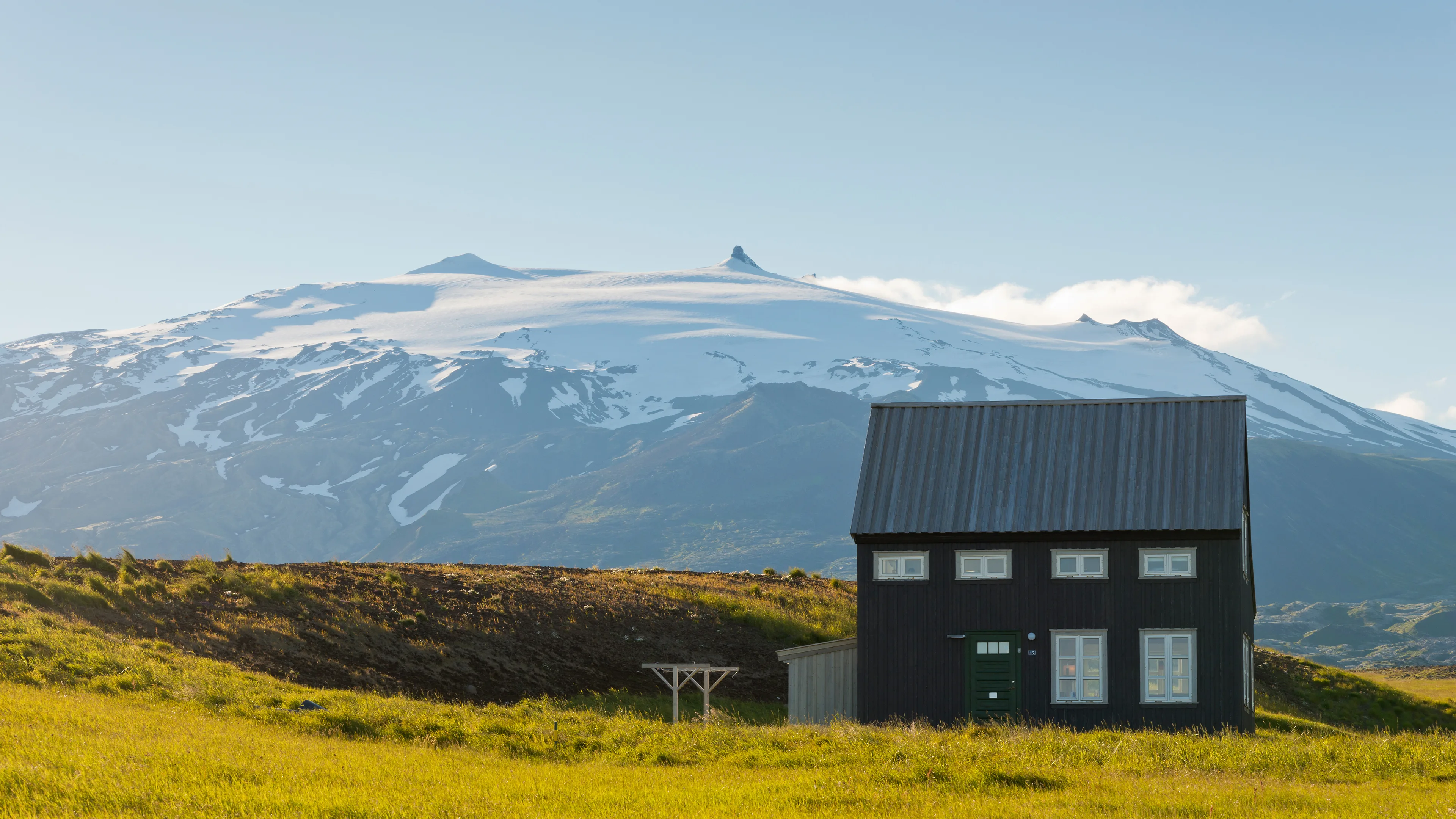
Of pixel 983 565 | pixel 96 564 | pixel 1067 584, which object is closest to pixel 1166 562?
pixel 1067 584

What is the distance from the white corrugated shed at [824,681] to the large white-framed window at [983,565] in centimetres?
308

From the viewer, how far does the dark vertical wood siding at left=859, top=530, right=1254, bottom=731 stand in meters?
31.1

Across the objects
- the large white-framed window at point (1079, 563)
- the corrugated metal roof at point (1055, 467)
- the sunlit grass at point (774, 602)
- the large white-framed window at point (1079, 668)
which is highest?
the corrugated metal roof at point (1055, 467)

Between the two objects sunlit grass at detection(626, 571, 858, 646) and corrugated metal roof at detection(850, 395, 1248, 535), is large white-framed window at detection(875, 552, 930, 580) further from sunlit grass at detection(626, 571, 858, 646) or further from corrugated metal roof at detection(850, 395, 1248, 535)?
sunlit grass at detection(626, 571, 858, 646)

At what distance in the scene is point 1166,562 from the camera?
3170cm

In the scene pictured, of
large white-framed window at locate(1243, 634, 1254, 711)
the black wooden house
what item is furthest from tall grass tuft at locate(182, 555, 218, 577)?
large white-framed window at locate(1243, 634, 1254, 711)

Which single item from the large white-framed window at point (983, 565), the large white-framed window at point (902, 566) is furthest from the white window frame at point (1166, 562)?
the large white-framed window at point (902, 566)

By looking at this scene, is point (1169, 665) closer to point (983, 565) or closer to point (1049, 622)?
point (1049, 622)

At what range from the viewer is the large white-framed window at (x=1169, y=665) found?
31.1 meters

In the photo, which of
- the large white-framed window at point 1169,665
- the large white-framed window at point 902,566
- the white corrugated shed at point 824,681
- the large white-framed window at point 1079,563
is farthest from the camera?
the white corrugated shed at point 824,681

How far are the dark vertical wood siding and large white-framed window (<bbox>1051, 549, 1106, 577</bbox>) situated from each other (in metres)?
0.12

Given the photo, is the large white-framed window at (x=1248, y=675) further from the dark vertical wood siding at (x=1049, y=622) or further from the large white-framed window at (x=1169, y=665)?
the large white-framed window at (x=1169, y=665)

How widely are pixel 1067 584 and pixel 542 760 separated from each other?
51.0ft

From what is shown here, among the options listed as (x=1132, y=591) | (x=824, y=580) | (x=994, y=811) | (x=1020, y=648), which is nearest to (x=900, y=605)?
(x=1020, y=648)
